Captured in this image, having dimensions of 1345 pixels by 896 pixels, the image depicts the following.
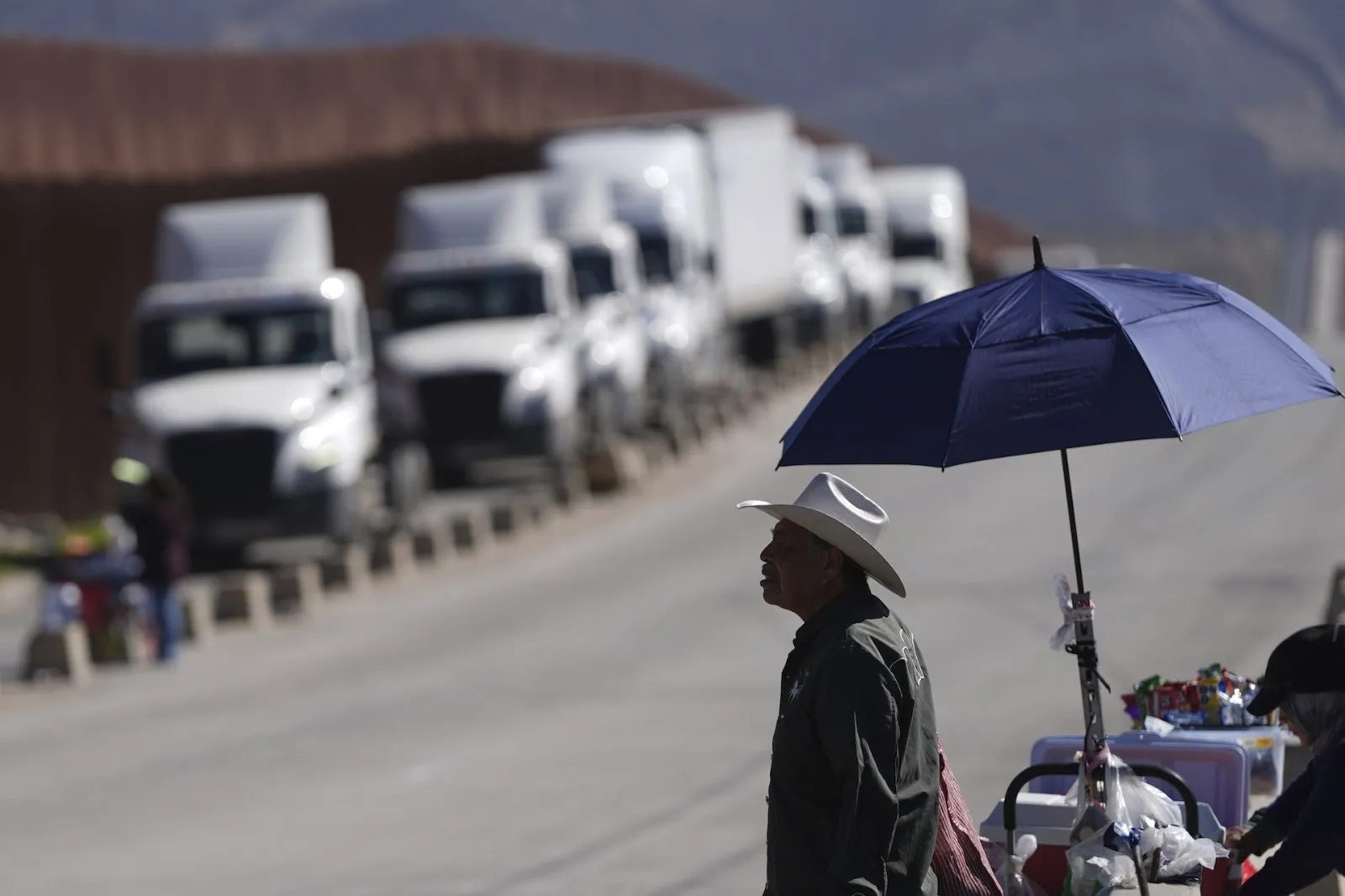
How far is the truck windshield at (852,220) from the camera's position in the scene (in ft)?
163

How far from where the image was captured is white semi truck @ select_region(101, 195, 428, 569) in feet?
80.5

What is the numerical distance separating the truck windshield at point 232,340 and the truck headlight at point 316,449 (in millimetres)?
1081

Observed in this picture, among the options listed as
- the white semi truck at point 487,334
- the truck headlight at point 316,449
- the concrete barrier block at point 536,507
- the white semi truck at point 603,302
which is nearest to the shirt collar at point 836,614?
the truck headlight at point 316,449

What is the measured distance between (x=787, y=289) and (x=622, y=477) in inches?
581

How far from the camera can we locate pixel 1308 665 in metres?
5.80

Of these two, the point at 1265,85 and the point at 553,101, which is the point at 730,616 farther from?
the point at 1265,85

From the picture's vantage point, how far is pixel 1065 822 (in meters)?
6.67

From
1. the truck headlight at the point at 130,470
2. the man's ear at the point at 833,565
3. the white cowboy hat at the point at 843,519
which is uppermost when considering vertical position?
the white cowboy hat at the point at 843,519

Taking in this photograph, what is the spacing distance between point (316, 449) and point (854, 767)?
20323mm

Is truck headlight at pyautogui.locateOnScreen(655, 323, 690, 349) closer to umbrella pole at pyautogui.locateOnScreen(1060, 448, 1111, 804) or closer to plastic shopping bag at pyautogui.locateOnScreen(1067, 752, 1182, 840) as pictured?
umbrella pole at pyautogui.locateOnScreen(1060, 448, 1111, 804)

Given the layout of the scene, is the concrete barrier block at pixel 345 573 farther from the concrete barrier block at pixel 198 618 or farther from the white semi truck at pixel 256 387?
the concrete barrier block at pixel 198 618

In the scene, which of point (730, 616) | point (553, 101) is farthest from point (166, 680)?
point (553, 101)

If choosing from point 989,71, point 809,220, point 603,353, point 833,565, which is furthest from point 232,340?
point 989,71

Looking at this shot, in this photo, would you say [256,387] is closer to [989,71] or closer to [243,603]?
[243,603]
